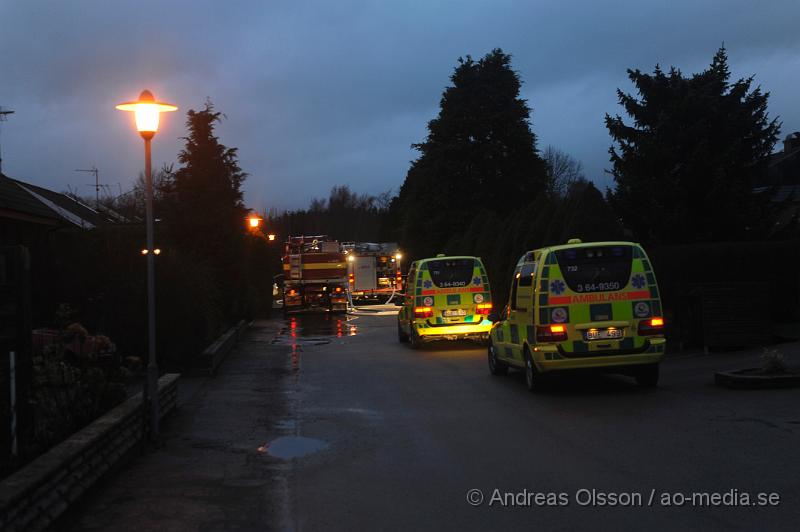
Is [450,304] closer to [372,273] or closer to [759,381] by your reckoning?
[759,381]

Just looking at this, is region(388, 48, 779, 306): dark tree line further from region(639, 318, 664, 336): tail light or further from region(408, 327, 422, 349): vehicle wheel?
region(639, 318, 664, 336): tail light

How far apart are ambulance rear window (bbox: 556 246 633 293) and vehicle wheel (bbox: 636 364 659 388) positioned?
128cm

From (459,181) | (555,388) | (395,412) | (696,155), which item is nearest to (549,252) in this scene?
(555,388)

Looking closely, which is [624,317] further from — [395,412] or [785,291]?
[785,291]

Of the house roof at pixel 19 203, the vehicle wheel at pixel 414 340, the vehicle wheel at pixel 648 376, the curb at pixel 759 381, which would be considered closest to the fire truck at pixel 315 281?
the vehicle wheel at pixel 414 340

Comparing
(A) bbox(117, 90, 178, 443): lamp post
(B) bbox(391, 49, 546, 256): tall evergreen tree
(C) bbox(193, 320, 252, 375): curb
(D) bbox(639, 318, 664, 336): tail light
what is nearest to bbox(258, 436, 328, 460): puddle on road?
(A) bbox(117, 90, 178, 443): lamp post

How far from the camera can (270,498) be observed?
7125mm

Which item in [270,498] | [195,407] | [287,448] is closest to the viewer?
[270,498]

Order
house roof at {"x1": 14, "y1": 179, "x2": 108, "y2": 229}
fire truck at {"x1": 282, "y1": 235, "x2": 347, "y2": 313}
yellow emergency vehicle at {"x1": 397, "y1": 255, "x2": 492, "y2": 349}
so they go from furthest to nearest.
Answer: fire truck at {"x1": 282, "y1": 235, "x2": 347, "y2": 313} < house roof at {"x1": 14, "y1": 179, "x2": 108, "y2": 229} < yellow emergency vehicle at {"x1": 397, "y1": 255, "x2": 492, "y2": 349}

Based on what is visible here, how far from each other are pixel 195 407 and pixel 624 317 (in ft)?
20.1

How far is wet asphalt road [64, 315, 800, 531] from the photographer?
6438 millimetres

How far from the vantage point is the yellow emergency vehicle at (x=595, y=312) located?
12023 mm

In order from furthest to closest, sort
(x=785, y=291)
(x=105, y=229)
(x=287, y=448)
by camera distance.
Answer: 1. (x=785, y=291)
2. (x=105, y=229)
3. (x=287, y=448)

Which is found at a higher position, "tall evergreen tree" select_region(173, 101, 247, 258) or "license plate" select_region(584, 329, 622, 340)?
"tall evergreen tree" select_region(173, 101, 247, 258)
